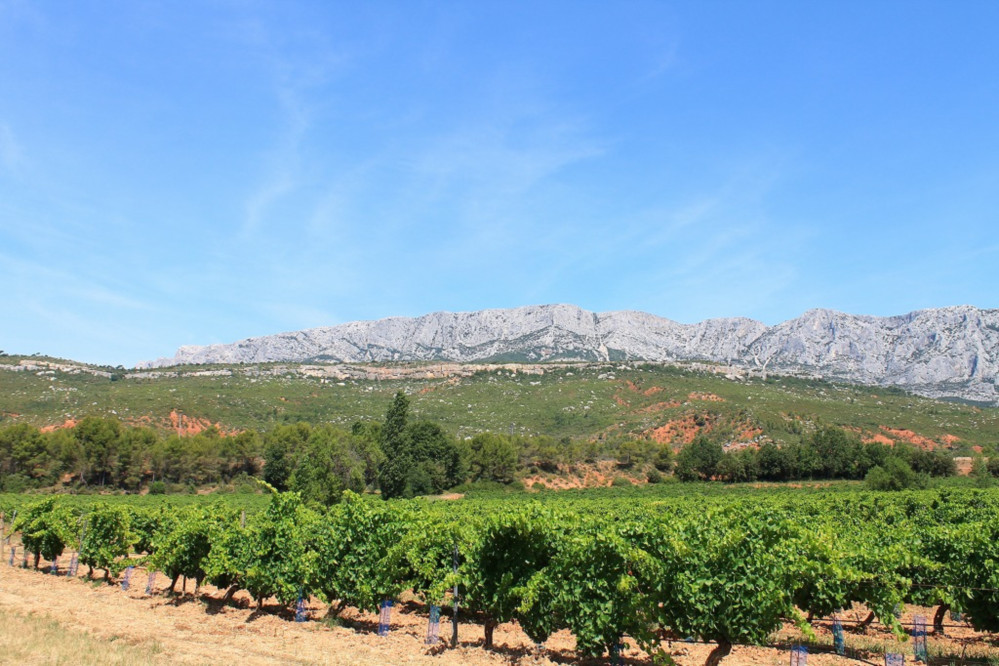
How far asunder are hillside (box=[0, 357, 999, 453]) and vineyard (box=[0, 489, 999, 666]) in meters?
78.2

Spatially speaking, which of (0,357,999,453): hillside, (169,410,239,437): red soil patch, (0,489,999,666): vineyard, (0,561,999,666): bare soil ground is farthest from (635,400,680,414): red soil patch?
(0,561,999,666): bare soil ground

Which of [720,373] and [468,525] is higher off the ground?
[720,373]

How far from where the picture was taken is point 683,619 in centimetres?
1073

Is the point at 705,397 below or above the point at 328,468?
above

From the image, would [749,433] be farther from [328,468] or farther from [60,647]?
[60,647]

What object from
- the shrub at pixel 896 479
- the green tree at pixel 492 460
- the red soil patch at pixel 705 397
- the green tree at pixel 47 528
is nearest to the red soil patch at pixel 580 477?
the green tree at pixel 492 460

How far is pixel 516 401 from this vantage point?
122438mm

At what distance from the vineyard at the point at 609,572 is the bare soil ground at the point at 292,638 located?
0.80 feet

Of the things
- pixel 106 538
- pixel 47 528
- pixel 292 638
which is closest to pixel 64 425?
pixel 47 528

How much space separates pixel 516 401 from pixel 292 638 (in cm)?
10931

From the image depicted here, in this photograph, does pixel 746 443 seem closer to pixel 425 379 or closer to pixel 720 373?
pixel 720 373

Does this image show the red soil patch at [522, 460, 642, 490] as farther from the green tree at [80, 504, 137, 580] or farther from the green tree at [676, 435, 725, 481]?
the green tree at [80, 504, 137, 580]

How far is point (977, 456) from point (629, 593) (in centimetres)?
8628

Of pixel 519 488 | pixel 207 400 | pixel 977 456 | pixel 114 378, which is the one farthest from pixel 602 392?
pixel 114 378
